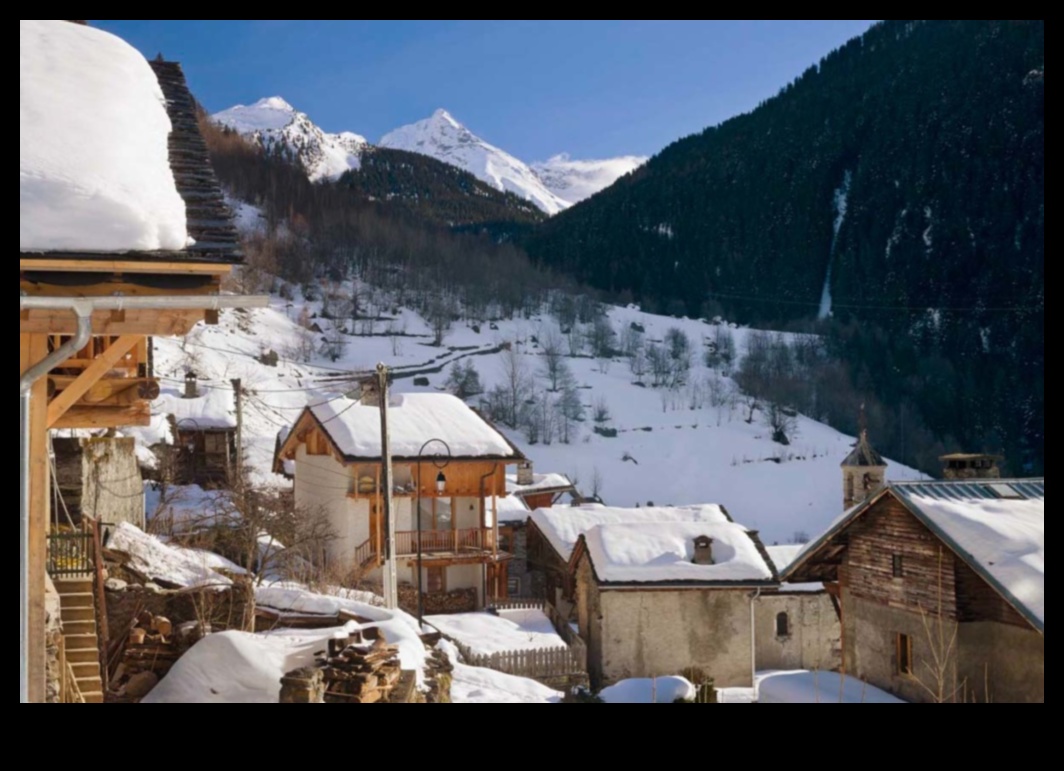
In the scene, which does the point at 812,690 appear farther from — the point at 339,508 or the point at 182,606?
the point at 339,508

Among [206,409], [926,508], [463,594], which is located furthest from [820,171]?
[926,508]

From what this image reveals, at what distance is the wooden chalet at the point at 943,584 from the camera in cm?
939

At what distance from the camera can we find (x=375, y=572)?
76.0 ft

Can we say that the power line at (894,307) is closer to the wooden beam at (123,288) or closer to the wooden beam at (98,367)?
the wooden beam at (98,367)

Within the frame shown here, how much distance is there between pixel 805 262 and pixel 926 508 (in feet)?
294

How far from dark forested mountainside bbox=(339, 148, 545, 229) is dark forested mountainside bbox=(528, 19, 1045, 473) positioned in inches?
445

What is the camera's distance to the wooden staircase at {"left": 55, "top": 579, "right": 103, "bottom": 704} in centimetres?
844

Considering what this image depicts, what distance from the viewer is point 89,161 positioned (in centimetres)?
466

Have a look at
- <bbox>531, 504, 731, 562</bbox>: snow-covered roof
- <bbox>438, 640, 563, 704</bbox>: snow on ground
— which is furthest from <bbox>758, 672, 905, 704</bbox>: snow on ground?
<bbox>531, 504, 731, 562</bbox>: snow-covered roof

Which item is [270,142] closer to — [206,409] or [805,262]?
[805,262]

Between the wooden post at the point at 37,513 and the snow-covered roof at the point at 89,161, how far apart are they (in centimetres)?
83

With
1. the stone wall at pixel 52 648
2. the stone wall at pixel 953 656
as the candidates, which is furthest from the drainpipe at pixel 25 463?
the stone wall at pixel 953 656

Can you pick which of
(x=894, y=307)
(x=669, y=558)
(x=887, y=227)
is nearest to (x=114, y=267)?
(x=669, y=558)

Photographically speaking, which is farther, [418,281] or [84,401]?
[418,281]
